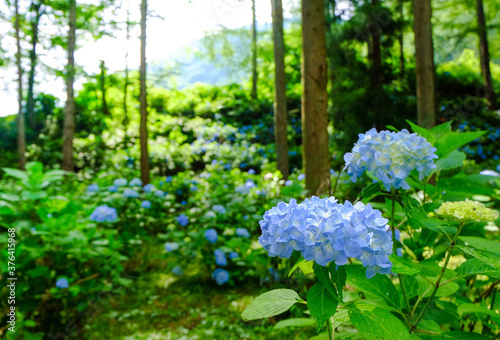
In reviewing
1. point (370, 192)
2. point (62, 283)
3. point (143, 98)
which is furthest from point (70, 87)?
point (370, 192)

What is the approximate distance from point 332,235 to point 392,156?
1.25ft

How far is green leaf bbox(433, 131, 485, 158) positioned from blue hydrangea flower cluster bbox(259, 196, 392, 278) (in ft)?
2.16

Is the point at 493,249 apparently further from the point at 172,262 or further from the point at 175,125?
the point at 175,125

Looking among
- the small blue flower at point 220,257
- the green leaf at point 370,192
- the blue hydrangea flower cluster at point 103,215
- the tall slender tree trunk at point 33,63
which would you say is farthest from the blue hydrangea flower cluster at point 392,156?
the tall slender tree trunk at point 33,63

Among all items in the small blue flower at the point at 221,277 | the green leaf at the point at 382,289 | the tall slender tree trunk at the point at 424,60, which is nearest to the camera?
the green leaf at the point at 382,289

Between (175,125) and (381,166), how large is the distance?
10962mm

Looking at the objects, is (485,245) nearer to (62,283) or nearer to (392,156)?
(392,156)

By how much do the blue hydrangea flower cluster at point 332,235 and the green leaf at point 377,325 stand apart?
8 centimetres

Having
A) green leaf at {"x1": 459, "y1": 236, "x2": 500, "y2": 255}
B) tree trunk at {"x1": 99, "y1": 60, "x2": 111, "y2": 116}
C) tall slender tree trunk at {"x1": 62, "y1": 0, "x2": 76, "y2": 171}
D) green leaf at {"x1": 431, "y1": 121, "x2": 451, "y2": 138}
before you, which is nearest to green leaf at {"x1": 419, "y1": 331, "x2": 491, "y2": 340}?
green leaf at {"x1": 459, "y1": 236, "x2": 500, "y2": 255}

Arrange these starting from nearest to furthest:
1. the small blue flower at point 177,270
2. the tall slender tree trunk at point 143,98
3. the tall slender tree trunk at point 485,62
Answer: the small blue flower at point 177,270
the tall slender tree trunk at point 143,98
the tall slender tree trunk at point 485,62

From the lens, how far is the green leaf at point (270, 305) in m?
0.82

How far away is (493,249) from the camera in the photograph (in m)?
0.90

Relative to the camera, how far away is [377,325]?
739 millimetres

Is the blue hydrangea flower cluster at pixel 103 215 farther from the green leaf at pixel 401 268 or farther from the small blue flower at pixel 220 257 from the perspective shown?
the green leaf at pixel 401 268
